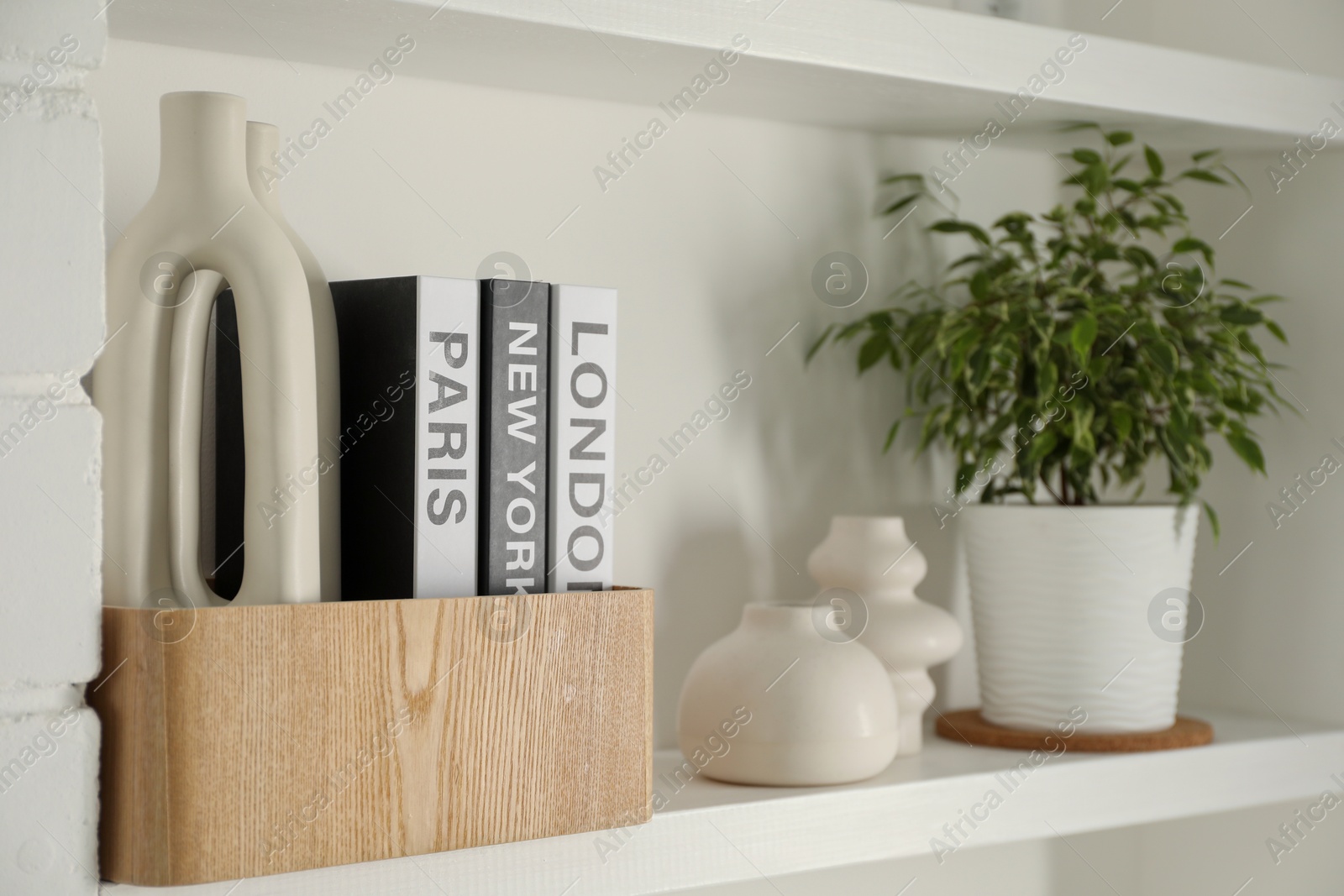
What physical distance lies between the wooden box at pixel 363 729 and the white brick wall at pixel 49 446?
0.02 meters

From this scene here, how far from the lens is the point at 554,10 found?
0.81 metres

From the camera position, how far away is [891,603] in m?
1.11

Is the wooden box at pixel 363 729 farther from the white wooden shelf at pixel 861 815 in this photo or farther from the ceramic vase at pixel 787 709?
the ceramic vase at pixel 787 709

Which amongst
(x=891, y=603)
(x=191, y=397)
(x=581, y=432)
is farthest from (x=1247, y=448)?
(x=191, y=397)

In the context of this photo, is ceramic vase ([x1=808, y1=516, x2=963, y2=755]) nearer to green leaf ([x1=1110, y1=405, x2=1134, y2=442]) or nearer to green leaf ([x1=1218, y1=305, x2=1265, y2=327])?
green leaf ([x1=1110, y1=405, x2=1134, y2=442])

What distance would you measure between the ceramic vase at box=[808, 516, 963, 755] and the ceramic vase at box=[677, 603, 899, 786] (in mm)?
94

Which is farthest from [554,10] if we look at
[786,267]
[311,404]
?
[786,267]

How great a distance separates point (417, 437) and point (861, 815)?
0.45 meters

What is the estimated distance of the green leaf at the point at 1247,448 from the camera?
115 cm

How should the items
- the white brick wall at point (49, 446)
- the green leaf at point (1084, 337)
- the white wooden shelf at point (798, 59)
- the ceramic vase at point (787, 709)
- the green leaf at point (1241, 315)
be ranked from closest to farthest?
the white brick wall at point (49, 446)
the white wooden shelf at point (798, 59)
the ceramic vase at point (787, 709)
the green leaf at point (1084, 337)
the green leaf at point (1241, 315)

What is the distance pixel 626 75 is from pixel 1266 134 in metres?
0.62

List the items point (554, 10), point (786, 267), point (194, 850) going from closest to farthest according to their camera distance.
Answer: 1. point (194, 850)
2. point (554, 10)
3. point (786, 267)

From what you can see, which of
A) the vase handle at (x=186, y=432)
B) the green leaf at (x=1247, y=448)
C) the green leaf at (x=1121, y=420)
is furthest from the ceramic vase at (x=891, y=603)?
the vase handle at (x=186, y=432)

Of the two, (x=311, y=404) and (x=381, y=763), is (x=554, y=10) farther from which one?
(x=381, y=763)
